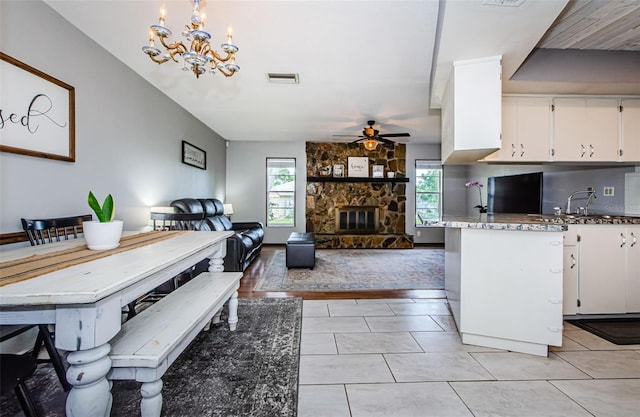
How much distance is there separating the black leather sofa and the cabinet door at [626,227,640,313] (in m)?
4.01

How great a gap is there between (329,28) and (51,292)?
2.58 meters

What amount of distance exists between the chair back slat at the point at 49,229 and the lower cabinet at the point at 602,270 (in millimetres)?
4008

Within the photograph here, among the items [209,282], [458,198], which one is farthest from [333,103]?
[458,198]

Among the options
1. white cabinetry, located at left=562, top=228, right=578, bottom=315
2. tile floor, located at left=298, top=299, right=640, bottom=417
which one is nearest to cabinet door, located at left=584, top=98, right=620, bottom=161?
white cabinetry, located at left=562, top=228, right=578, bottom=315

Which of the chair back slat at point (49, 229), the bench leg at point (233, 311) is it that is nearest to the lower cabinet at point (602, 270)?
the bench leg at point (233, 311)

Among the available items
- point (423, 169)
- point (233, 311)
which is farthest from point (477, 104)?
point (423, 169)

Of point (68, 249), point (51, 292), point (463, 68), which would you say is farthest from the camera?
point (463, 68)

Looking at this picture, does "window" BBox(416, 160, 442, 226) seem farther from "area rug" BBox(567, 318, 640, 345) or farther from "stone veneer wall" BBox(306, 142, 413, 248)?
"area rug" BBox(567, 318, 640, 345)

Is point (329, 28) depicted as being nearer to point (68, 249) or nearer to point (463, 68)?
point (463, 68)

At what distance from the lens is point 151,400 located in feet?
3.79

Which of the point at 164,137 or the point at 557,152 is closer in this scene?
the point at 557,152

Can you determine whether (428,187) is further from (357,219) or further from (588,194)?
(588,194)

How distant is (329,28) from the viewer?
2.46 metres

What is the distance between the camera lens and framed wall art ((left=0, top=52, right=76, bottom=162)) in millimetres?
1887
